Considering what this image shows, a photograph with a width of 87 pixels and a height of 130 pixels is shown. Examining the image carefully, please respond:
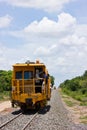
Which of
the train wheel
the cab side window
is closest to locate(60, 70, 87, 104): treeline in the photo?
the train wheel

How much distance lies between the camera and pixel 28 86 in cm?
2948

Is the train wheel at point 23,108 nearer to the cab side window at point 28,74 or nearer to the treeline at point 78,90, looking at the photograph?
the cab side window at point 28,74

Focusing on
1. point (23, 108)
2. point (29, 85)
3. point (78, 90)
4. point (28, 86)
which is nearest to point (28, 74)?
point (29, 85)

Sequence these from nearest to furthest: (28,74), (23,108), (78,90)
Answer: (28,74)
(23,108)
(78,90)

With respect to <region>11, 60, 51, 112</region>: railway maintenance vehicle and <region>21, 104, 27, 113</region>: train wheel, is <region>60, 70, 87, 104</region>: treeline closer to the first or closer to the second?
<region>21, 104, 27, 113</region>: train wheel

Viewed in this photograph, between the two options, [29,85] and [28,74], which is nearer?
[29,85]

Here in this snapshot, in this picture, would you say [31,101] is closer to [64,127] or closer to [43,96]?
[43,96]

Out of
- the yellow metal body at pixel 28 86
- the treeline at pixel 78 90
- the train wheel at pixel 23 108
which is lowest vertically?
the train wheel at pixel 23 108

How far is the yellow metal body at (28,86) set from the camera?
1126 inches

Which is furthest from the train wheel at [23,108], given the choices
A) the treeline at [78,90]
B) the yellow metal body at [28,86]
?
the treeline at [78,90]

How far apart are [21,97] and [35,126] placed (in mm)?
8073

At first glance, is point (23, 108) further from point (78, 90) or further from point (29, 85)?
point (78, 90)

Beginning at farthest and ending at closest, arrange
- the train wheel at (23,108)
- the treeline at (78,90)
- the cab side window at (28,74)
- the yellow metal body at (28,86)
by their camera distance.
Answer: the treeline at (78,90) < the cab side window at (28,74) < the train wheel at (23,108) < the yellow metal body at (28,86)

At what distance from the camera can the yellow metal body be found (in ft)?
93.9
